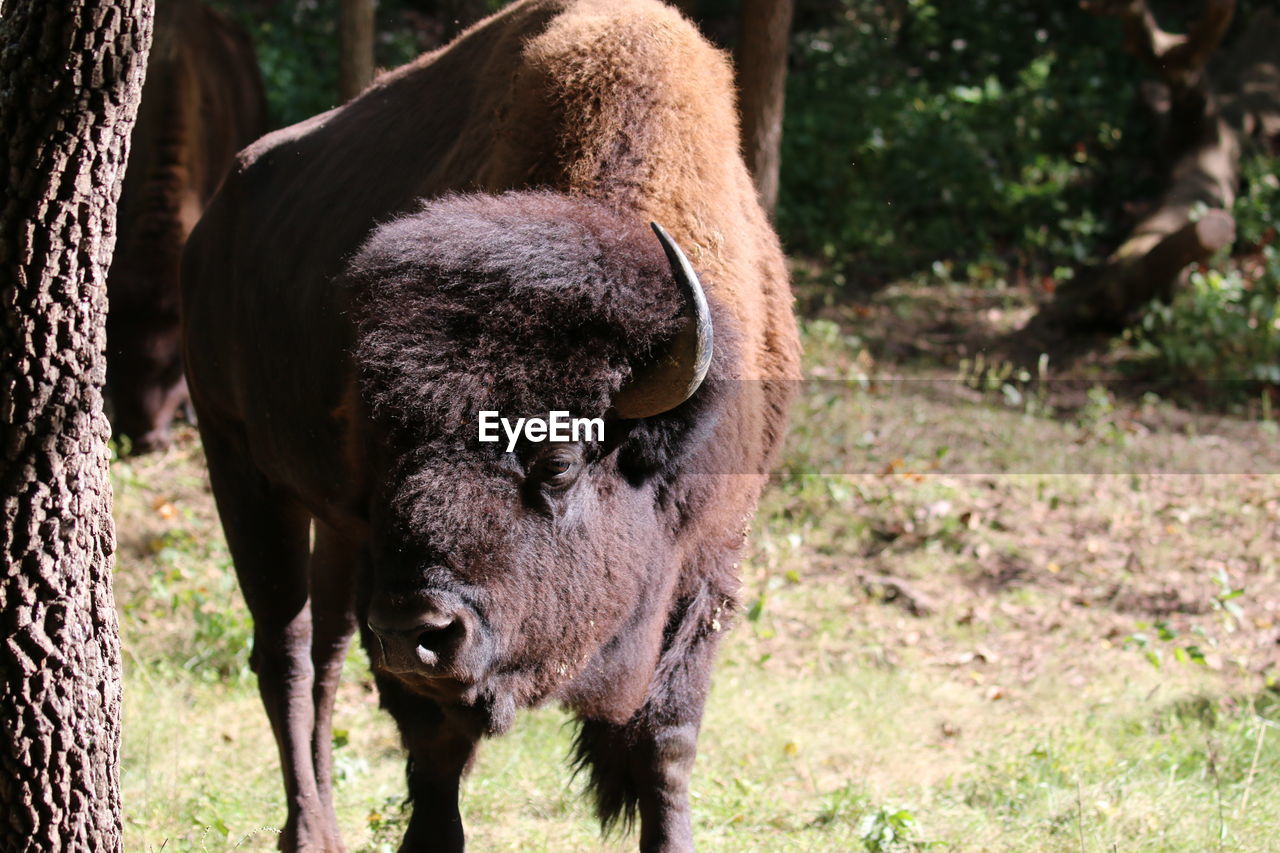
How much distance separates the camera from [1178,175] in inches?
419

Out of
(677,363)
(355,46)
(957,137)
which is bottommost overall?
(677,363)

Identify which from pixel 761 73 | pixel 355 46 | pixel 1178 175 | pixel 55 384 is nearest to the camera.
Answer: pixel 55 384

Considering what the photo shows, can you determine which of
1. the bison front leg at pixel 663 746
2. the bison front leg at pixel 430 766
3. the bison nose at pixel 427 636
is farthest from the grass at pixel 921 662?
the bison nose at pixel 427 636

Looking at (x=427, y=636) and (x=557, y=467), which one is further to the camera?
(x=557, y=467)

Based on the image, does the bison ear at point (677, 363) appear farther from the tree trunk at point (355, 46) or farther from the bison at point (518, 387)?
the tree trunk at point (355, 46)

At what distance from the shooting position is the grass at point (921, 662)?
13.9 ft

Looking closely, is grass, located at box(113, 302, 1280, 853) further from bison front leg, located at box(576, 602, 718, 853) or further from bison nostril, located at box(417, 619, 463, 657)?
bison nostril, located at box(417, 619, 463, 657)

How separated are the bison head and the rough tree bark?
24.3ft

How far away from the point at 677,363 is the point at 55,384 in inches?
51.7

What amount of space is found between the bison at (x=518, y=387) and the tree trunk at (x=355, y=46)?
2634mm

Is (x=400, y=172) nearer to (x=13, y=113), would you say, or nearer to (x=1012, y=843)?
(x=13, y=113)

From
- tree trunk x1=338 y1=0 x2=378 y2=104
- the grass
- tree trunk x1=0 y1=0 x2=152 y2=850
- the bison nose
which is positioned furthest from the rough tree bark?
tree trunk x1=0 y1=0 x2=152 y2=850

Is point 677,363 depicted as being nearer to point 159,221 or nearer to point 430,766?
point 430,766

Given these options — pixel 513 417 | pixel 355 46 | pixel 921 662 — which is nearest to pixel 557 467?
pixel 513 417
